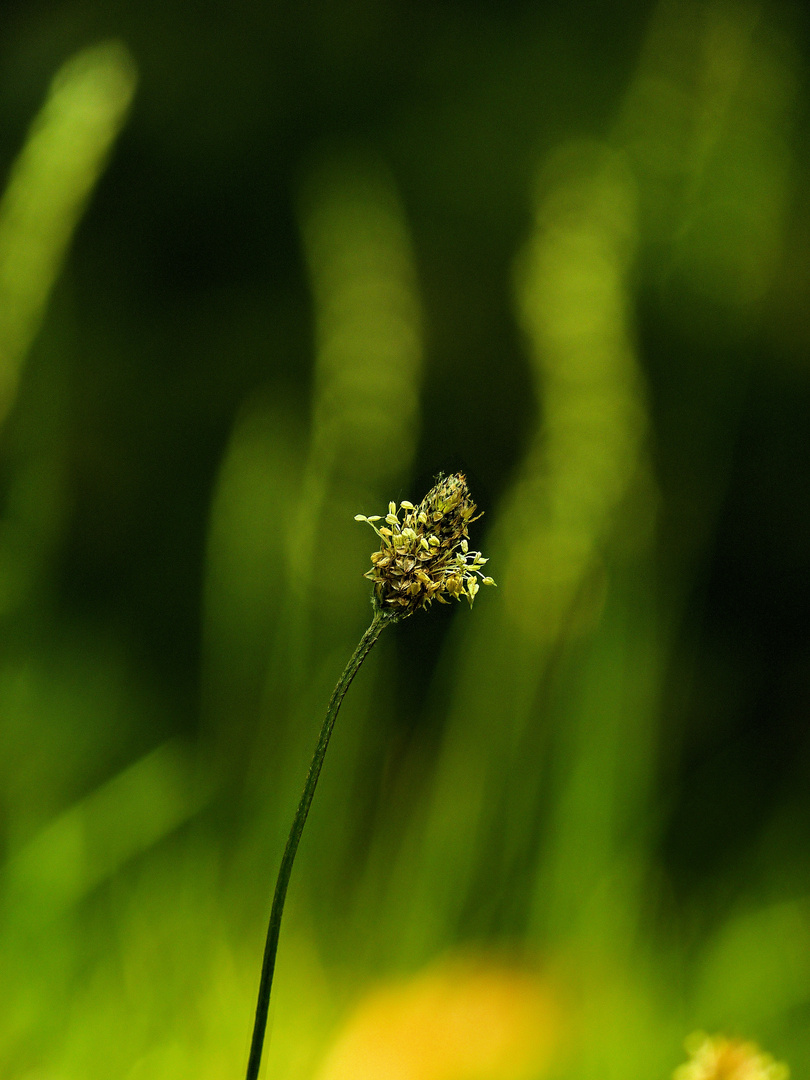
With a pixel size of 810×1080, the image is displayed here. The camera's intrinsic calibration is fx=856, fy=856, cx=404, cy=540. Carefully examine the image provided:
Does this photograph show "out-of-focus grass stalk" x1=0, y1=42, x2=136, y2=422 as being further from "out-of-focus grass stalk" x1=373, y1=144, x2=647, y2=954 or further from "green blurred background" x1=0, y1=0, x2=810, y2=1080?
"out-of-focus grass stalk" x1=373, y1=144, x2=647, y2=954

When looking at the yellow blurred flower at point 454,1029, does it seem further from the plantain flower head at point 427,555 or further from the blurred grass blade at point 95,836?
the plantain flower head at point 427,555

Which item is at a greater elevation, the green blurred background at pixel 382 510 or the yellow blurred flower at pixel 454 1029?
the green blurred background at pixel 382 510

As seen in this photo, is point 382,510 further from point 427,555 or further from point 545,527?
point 427,555

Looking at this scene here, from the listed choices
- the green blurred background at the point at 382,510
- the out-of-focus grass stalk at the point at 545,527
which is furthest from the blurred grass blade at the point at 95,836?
the out-of-focus grass stalk at the point at 545,527

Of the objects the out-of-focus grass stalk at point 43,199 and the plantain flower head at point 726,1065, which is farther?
the out-of-focus grass stalk at point 43,199

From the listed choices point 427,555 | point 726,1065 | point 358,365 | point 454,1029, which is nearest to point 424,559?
point 427,555
